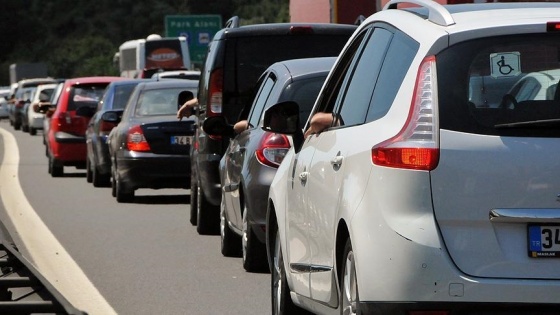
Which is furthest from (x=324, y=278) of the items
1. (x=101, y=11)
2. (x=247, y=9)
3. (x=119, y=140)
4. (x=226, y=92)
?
(x=101, y=11)

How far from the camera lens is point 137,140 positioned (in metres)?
19.5

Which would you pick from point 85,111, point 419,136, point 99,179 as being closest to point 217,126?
point 419,136

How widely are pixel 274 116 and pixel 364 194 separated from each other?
1.80m

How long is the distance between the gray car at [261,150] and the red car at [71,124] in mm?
13874

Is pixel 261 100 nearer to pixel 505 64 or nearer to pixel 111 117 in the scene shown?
pixel 505 64

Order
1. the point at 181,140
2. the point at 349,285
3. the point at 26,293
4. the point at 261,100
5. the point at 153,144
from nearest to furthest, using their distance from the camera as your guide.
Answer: the point at 349,285 < the point at 26,293 < the point at 261,100 < the point at 181,140 < the point at 153,144

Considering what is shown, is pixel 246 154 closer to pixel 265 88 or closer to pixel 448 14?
pixel 265 88

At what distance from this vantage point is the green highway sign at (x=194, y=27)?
69.5 m

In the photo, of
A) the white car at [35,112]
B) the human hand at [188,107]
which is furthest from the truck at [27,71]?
the human hand at [188,107]

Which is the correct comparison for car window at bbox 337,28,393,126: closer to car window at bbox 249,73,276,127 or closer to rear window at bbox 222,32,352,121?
car window at bbox 249,73,276,127

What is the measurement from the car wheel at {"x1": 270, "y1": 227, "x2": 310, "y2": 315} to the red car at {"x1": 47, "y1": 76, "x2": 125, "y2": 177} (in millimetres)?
17244

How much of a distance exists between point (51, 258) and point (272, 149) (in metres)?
2.68

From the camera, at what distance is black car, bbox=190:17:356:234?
1431cm

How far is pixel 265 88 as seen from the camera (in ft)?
40.1
